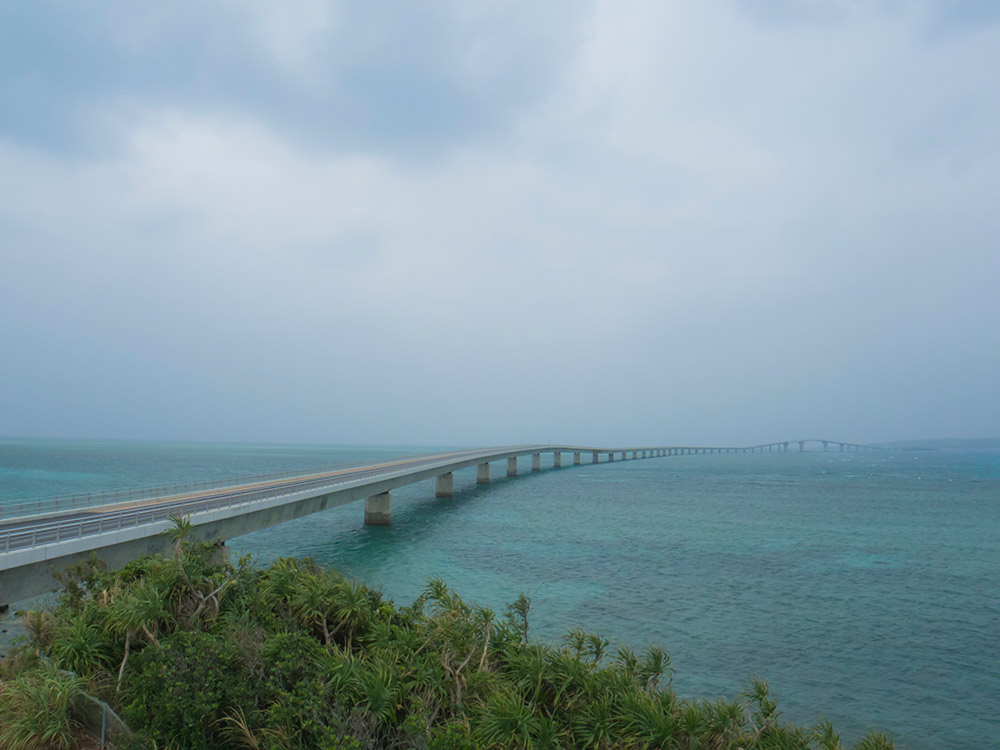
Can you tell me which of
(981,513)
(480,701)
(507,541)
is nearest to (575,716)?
(480,701)

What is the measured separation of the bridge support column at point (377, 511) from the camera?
55844 millimetres

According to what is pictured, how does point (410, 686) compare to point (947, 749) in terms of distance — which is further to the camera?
point (947, 749)

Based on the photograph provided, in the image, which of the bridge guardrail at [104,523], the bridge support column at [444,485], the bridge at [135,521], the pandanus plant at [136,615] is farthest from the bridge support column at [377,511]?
the pandanus plant at [136,615]

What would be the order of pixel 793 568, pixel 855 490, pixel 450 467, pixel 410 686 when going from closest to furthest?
pixel 410 686 → pixel 793 568 → pixel 450 467 → pixel 855 490

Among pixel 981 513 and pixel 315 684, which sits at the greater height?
pixel 315 684

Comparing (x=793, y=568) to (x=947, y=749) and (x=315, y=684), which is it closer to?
(x=947, y=749)

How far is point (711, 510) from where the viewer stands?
69.5 metres

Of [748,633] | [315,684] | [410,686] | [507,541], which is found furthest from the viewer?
[507,541]

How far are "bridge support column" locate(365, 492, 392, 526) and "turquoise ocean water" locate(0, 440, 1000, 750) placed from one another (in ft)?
4.26

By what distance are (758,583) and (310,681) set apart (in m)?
30.2

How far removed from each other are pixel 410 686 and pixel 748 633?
1926 cm

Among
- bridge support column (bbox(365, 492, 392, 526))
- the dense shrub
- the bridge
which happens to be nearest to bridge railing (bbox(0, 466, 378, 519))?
the bridge

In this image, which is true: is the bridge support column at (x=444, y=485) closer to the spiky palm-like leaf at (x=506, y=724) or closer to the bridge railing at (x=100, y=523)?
the bridge railing at (x=100, y=523)

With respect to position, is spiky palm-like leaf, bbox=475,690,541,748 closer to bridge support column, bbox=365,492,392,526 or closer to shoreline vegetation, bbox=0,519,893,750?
shoreline vegetation, bbox=0,519,893,750
